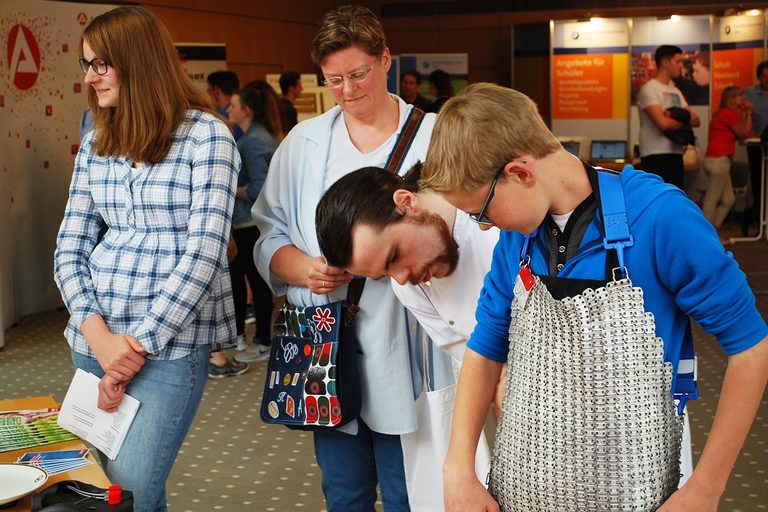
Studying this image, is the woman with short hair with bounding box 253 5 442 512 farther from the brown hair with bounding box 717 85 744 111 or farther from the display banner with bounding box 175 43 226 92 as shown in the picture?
the brown hair with bounding box 717 85 744 111

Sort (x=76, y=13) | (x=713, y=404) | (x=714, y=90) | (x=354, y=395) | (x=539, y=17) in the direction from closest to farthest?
(x=354, y=395) → (x=713, y=404) → (x=76, y=13) → (x=714, y=90) → (x=539, y=17)

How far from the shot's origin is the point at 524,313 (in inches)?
53.1

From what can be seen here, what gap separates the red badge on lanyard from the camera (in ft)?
4.40

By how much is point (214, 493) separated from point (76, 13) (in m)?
4.86

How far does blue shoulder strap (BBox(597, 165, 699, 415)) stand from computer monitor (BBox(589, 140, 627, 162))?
373 inches

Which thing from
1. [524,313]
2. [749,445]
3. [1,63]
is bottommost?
[749,445]

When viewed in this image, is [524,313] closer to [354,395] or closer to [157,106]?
[354,395]

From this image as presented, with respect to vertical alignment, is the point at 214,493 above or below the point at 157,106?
below

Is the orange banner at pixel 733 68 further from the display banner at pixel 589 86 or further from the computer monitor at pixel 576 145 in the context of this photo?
the computer monitor at pixel 576 145

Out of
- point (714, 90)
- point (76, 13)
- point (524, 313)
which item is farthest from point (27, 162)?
point (714, 90)

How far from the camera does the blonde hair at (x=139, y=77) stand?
2045 mm

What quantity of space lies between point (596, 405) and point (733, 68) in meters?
12.8

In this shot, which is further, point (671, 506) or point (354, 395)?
point (354, 395)

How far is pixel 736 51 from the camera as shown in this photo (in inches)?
512
